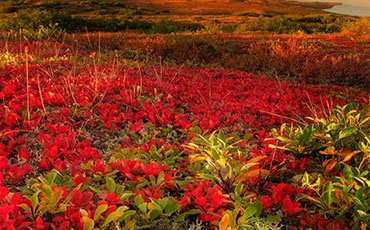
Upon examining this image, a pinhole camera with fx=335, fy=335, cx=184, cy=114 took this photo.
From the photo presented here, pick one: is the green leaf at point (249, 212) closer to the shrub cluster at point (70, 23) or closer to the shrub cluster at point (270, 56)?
the shrub cluster at point (270, 56)

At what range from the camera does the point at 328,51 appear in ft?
37.3

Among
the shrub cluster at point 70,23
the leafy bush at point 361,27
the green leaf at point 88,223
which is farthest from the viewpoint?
the leafy bush at point 361,27

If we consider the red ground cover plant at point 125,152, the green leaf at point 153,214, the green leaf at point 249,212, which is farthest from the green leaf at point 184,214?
the green leaf at point 249,212

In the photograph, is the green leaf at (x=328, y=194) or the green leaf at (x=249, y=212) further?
the green leaf at (x=328, y=194)

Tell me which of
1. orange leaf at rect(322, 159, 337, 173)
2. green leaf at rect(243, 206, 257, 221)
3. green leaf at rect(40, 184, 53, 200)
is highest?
green leaf at rect(40, 184, 53, 200)

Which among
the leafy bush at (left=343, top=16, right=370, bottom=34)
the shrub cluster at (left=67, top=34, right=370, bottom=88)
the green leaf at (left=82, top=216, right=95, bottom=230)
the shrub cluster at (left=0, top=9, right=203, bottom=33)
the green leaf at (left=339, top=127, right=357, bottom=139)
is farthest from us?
the leafy bush at (left=343, top=16, right=370, bottom=34)

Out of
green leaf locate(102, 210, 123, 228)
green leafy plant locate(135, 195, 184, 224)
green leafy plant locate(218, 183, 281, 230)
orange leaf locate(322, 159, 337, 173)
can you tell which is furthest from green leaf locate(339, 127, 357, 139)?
green leaf locate(102, 210, 123, 228)

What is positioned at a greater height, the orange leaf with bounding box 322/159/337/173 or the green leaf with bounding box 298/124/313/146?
the green leaf with bounding box 298/124/313/146

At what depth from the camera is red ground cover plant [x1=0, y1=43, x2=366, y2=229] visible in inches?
86.7

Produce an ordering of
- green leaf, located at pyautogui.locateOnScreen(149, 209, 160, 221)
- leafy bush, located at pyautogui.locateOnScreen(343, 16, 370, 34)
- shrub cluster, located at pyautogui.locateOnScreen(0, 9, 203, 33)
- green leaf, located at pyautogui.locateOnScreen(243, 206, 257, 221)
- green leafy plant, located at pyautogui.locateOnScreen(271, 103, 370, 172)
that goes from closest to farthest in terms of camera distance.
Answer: green leaf, located at pyautogui.locateOnScreen(243, 206, 257, 221) < green leaf, located at pyautogui.locateOnScreen(149, 209, 160, 221) < green leafy plant, located at pyautogui.locateOnScreen(271, 103, 370, 172) < shrub cluster, located at pyautogui.locateOnScreen(0, 9, 203, 33) < leafy bush, located at pyautogui.locateOnScreen(343, 16, 370, 34)

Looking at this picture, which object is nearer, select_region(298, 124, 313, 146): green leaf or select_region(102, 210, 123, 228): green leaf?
select_region(102, 210, 123, 228): green leaf

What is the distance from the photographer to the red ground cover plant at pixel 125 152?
220 centimetres

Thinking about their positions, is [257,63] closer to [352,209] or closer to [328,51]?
[328,51]

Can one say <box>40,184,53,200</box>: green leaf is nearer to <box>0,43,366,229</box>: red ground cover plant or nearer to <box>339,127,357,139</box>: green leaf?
<box>0,43,366,229</box>: red ground cover plant
